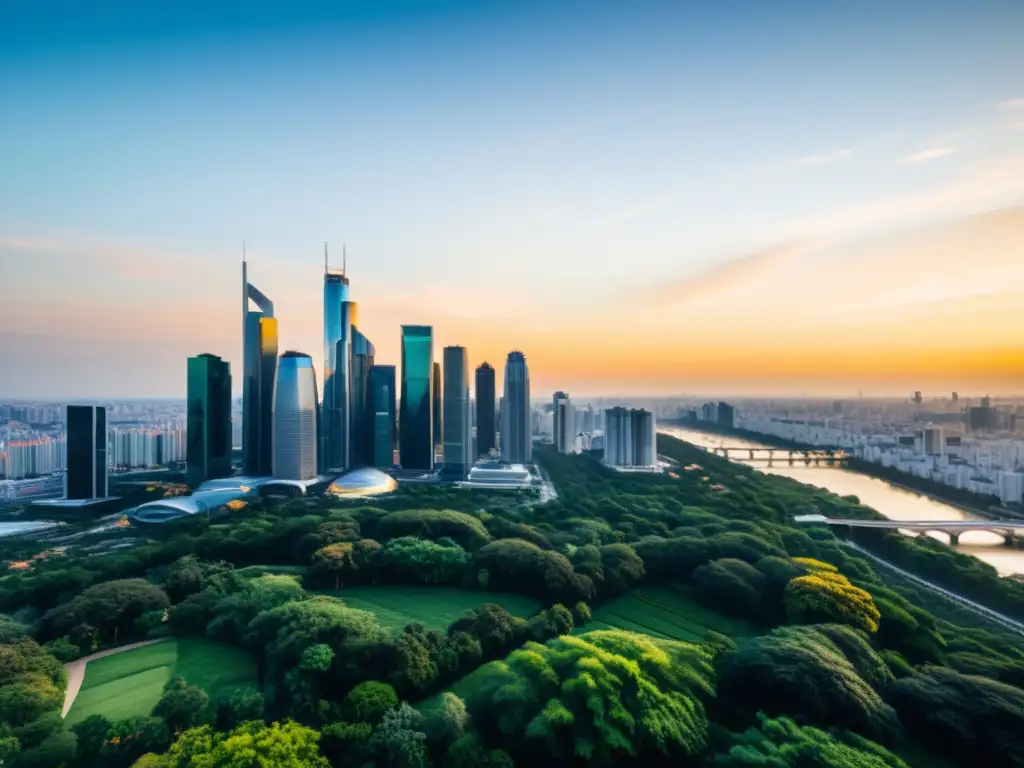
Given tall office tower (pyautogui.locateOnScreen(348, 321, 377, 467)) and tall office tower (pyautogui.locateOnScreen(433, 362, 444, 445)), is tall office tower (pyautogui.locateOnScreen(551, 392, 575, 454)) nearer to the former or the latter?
tall office tower (pyautogui.locateOnScreen(433, 362, 444, 445))

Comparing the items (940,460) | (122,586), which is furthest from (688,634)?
(940,460)

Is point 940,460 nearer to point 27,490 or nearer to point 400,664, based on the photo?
point 400,664

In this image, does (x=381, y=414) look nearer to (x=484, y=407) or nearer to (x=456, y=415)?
(x=456, y=415)

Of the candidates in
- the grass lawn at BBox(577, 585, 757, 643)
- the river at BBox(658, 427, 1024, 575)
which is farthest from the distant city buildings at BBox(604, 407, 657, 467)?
the grass lawn at BBox(577, 585, 757, 643)

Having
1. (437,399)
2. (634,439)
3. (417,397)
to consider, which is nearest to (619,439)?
(634,439)

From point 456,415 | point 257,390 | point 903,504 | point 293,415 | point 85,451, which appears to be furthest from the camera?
point 903,504

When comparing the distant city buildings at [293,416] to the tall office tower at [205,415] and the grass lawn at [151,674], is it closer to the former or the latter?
the tall office tower at [205,415]

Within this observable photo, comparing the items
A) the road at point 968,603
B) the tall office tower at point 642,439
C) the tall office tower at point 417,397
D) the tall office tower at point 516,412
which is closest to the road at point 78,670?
the road at point 968,603
